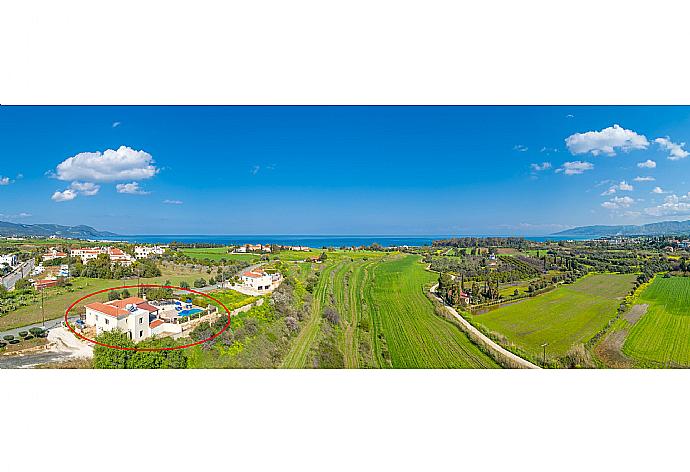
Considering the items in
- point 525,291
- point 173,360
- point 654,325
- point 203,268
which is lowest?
point 173,360

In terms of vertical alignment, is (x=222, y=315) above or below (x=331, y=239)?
below

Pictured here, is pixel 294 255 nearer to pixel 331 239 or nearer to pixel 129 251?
pixel 331 239

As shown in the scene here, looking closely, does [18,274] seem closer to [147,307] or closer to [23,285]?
[23,285]

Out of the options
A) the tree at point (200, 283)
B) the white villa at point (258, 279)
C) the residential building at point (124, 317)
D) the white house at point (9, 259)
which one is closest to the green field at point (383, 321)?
the white villa at point (258, 279)

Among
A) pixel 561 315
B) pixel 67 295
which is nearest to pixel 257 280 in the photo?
pixel 67 295

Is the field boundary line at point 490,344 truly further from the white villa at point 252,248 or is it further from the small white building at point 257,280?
the white villa at point 252,248

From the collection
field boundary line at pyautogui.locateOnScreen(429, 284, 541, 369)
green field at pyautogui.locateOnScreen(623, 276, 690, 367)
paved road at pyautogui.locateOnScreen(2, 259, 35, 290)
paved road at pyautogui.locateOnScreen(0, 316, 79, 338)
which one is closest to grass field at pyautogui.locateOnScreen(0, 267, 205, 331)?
paved road at pyautogui.locateOnScreen(0, 316, 79, 338)

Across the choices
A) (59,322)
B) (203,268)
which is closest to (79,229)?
(59,322)

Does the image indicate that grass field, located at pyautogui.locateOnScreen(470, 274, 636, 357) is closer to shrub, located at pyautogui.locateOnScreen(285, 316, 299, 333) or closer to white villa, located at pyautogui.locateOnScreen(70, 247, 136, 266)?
shrub, located at pyautogui.locateOnScreen(285, 316, 299, 333)
